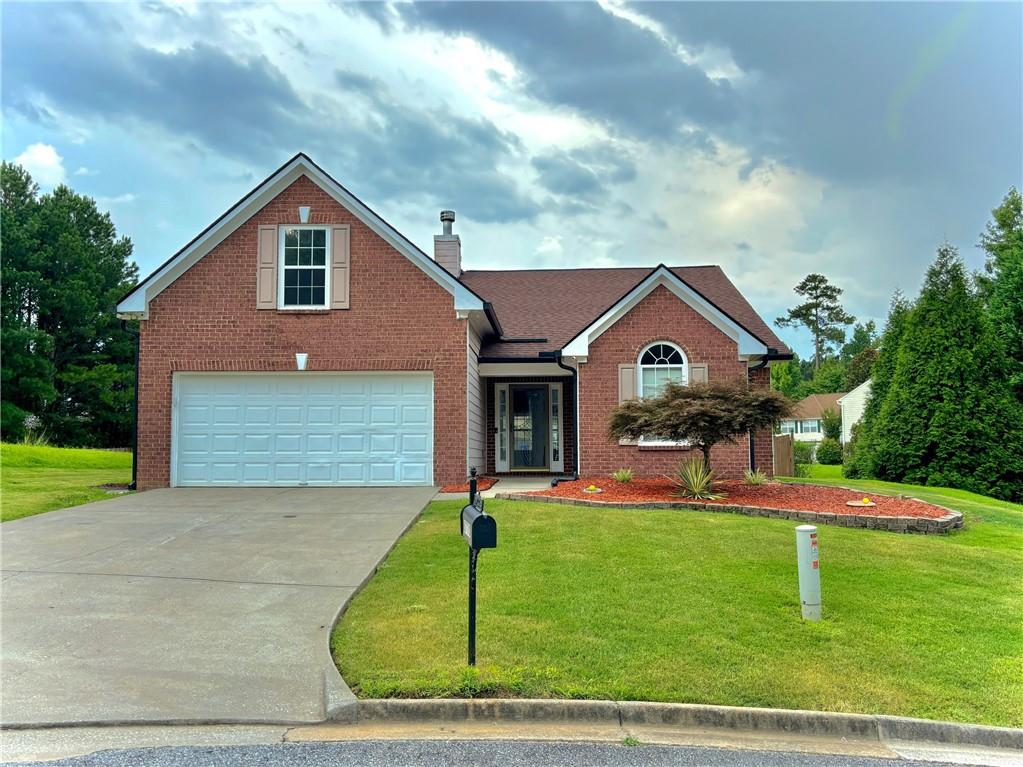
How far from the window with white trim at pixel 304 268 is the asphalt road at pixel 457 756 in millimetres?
11601

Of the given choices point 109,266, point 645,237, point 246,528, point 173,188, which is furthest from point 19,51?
point 109,266

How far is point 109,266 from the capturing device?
4334 centimetres

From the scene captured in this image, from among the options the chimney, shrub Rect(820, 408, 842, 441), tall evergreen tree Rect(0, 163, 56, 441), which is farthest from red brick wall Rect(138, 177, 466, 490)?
shrub Rect(820, 408, 842, 441)

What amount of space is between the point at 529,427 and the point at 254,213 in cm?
858

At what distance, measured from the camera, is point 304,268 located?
14.7m

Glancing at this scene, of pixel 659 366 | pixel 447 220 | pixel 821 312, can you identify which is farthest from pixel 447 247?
pixel 821 312

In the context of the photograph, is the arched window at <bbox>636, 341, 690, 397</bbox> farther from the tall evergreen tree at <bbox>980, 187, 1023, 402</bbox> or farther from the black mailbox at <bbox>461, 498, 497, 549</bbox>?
the tall evergreen tree at <bbox>980, 187, 1023, 402</bbox>

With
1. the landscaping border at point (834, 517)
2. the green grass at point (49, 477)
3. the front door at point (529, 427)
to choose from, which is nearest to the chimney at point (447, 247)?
the front door at point (529, 427)

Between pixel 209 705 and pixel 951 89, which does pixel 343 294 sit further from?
pixel 951 89

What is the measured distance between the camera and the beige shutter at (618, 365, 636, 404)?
15.0 metres

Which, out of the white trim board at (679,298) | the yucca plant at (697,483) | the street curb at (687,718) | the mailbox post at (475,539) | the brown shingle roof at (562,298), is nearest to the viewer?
the street curb at (687,718)

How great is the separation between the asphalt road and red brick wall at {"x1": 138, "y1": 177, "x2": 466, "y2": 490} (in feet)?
33.9

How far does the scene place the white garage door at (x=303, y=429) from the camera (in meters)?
14.5

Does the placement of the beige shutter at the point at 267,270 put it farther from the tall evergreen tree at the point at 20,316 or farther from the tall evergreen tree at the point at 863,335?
the tall evergreen tree at the point at 863,335
